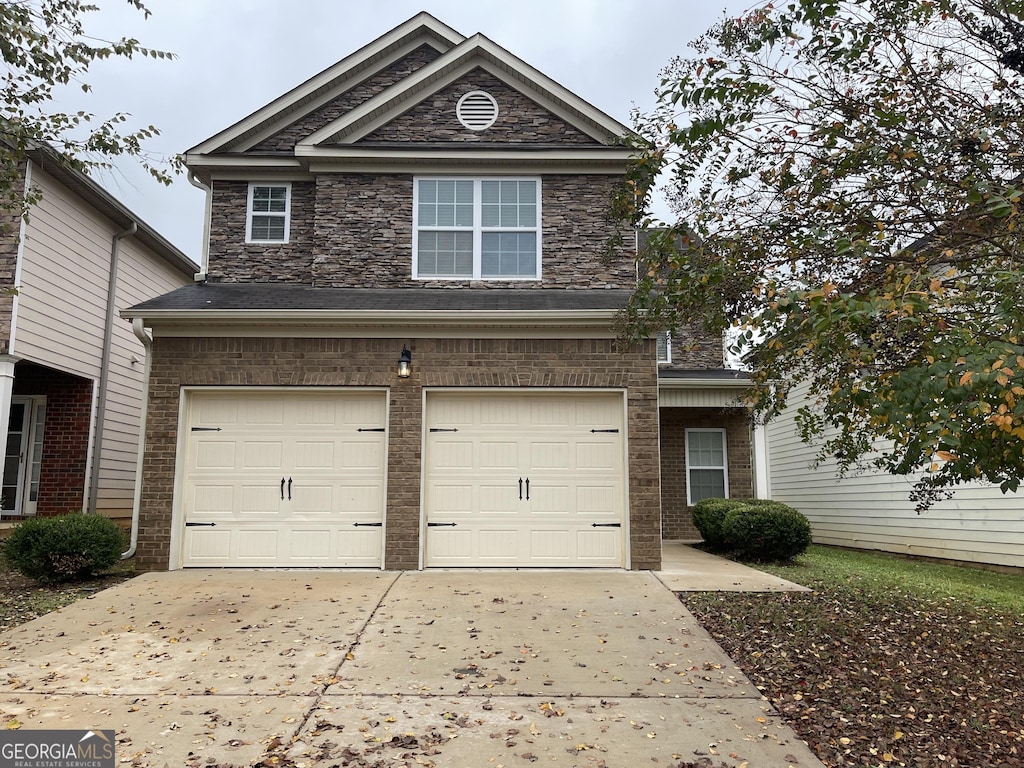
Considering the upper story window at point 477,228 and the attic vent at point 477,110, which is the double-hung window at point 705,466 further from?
the attic vent at point 477,110

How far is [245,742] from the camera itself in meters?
4.12

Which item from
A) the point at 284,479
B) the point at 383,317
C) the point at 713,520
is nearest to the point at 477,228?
the point at 383,317

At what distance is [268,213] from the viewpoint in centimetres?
1115

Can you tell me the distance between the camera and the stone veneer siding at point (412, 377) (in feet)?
29.4

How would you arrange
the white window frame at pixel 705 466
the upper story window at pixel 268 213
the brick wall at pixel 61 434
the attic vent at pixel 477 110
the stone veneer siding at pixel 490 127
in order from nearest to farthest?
the stone veneer siding at pixel 490 127
the attic vent at pixel 477 110
the upper story window at pixel 268 213
the brick wall at pixel 61 434
the white window frame at pixel 705 466

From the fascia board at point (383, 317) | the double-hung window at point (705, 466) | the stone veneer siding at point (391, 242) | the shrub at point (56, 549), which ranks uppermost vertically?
the stone veneer siding at point (391, 242)

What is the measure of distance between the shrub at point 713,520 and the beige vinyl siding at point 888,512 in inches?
121

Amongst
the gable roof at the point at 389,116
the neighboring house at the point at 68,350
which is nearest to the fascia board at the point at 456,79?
the gable roof at the point at 389,116

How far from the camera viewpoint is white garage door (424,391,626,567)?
29.8 ft

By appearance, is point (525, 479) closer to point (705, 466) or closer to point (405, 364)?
point (405, 364)

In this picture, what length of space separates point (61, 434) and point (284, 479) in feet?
20.5

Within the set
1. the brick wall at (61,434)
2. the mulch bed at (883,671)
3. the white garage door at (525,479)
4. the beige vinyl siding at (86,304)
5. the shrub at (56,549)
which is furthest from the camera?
the brick wall at (61,434)

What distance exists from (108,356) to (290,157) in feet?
18.6

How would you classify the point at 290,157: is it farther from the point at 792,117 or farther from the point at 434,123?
the point at 792,117
